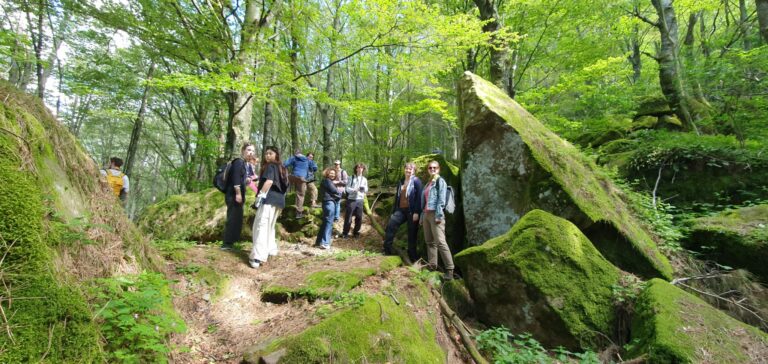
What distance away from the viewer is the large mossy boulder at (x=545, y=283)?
4121 millimetres

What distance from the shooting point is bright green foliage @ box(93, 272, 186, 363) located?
2.19 metres

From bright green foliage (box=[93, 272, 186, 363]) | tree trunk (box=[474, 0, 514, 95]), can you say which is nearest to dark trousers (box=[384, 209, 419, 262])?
bright green foliage (box=[93, 272, 186, 363])

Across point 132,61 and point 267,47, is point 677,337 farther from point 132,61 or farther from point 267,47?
point 132,61

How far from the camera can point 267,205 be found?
551cm

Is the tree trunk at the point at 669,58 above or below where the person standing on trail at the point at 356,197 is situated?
above

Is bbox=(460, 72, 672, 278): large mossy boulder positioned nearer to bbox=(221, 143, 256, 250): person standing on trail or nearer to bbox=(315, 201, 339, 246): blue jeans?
bbox=(315, 201, 339, 246): blue jeans

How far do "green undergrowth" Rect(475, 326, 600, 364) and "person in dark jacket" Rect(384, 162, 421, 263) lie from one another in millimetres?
2770

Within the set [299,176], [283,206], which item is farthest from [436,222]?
[299,176]

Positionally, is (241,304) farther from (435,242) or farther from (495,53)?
(495,53)

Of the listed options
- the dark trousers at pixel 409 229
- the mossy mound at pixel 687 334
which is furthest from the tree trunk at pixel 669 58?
the dark trousers at pixel 409 229

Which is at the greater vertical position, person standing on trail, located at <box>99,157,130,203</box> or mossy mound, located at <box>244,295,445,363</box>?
person standing on trail, located at <box>99,157,130,203</box>

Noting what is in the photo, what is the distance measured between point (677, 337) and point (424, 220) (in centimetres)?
378

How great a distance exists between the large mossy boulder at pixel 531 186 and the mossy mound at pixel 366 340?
10.5ft

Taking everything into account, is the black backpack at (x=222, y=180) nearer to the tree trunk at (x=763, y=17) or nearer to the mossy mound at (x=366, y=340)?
the mossy mound at (x=366, y=340)
